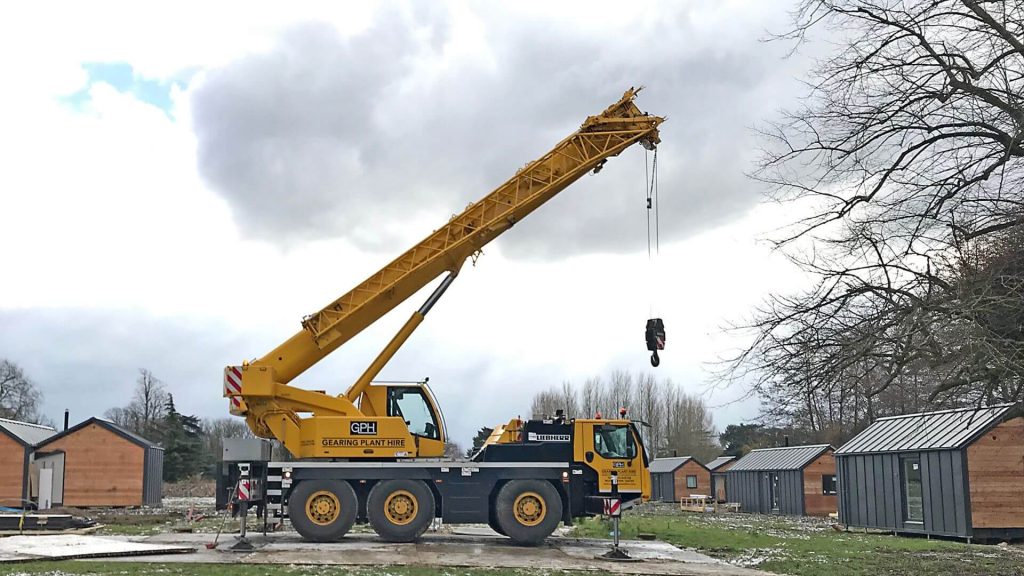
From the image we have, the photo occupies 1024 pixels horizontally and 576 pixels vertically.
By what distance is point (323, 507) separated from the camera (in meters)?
22.0

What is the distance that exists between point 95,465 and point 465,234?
26906mm

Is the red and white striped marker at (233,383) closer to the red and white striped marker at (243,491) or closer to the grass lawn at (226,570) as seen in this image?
the red and white striped marker at (243,491)

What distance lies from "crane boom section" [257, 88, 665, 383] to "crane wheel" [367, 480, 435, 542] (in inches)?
131

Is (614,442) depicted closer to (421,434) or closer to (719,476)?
(421,434)

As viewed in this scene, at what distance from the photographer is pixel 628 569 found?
1833 cm

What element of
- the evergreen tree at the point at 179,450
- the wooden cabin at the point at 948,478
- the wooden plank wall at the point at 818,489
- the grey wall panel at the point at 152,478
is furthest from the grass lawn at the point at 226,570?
the evergreen tree at the point at 179,450

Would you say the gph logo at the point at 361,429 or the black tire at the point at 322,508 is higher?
the gph logo at the point at 361,429

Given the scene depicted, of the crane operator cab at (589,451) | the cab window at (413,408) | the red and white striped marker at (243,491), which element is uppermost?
the cab window at (413,408)

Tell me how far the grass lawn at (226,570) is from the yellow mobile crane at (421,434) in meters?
4.85

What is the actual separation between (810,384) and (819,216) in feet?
7.52

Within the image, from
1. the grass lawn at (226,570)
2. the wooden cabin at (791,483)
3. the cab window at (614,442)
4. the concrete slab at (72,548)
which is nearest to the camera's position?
the grass lawn at (226,570)

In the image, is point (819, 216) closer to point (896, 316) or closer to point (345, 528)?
point (896, 316)

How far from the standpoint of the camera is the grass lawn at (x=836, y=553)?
18500 millimetres

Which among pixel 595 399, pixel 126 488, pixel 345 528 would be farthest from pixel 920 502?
pixel 595 399
